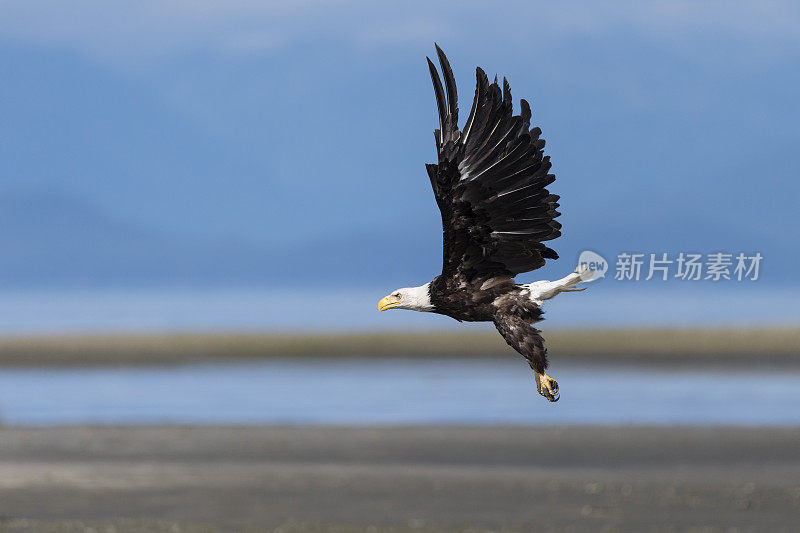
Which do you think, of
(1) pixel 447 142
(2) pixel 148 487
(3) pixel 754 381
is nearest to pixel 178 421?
(2) pixel 148 487

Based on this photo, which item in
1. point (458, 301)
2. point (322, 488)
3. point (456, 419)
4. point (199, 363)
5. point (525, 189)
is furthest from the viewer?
point (199, 363)

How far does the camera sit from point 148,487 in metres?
32.7

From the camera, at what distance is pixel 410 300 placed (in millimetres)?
4312

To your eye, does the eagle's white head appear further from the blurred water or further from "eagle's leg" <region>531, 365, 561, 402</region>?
the blurred water

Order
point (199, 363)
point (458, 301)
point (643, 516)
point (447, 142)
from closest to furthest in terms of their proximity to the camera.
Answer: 1. point (458, 301)
2. point (447, 142)
3. point (643, 516)
4. point (199, 363)

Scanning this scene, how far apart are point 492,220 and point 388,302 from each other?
1.79 ft

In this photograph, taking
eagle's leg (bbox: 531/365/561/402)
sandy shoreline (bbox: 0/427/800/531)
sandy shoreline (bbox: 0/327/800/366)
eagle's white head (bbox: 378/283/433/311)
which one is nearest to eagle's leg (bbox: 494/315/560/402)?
eagle's leg (bbox: 531/365/561/402)

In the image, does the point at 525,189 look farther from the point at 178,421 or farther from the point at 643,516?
the point at 178,421

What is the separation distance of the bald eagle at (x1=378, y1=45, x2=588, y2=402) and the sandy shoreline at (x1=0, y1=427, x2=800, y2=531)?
22649 mm

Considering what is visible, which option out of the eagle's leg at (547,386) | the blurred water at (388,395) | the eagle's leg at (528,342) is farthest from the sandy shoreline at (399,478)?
the eagle's leg at (528,342)

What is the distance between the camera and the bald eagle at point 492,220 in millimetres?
3998

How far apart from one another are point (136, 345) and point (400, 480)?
142 feet

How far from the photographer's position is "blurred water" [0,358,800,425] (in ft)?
138

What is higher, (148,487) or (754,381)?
(754,381)
